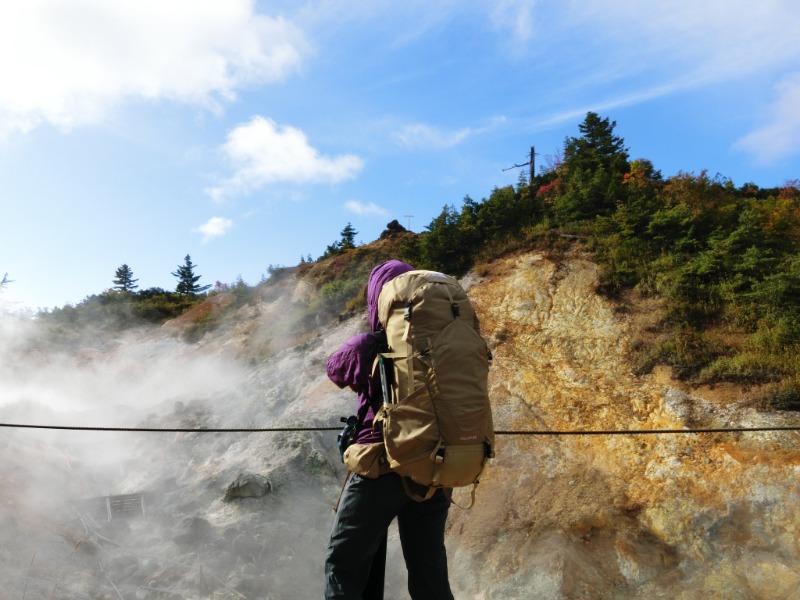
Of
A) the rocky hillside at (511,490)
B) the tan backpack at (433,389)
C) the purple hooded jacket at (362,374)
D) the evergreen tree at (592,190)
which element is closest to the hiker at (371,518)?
the purple hooded jacket at (362,374)

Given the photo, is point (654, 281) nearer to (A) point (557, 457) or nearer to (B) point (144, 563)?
(A) point (557, 457)

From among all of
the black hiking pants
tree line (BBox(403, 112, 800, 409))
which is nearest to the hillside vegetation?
tree line (BBox(403, 112, 800, 409))

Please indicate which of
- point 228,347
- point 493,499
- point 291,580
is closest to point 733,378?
point 493,499

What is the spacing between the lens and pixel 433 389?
2.80 m

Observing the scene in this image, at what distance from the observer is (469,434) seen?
2.84 meters

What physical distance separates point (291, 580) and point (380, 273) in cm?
434

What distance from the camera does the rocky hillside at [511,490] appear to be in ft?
19.1

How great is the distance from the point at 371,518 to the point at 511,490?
4.74 m

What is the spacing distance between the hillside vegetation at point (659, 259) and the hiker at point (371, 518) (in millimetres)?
5879

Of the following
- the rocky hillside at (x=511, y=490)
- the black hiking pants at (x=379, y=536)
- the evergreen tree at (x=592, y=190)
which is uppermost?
the evergreen tree at (x=592, y=190)

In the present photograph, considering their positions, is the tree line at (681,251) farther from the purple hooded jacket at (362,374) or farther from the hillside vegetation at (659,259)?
the purple hooded jacket at (362,374)

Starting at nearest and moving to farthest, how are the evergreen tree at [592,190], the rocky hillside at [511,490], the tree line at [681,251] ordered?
the rocky hillside at [511,490] → the tree line at [681,251] → the evergreen tree at [592,190]

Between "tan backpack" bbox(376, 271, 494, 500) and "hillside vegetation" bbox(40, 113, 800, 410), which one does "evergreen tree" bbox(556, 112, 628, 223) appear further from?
"tan backpack" bbox(376, 271, 494, 500)

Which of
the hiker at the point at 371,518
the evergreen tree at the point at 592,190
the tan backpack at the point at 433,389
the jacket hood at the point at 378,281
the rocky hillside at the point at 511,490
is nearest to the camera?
the tan backpack at the point at 433,389
